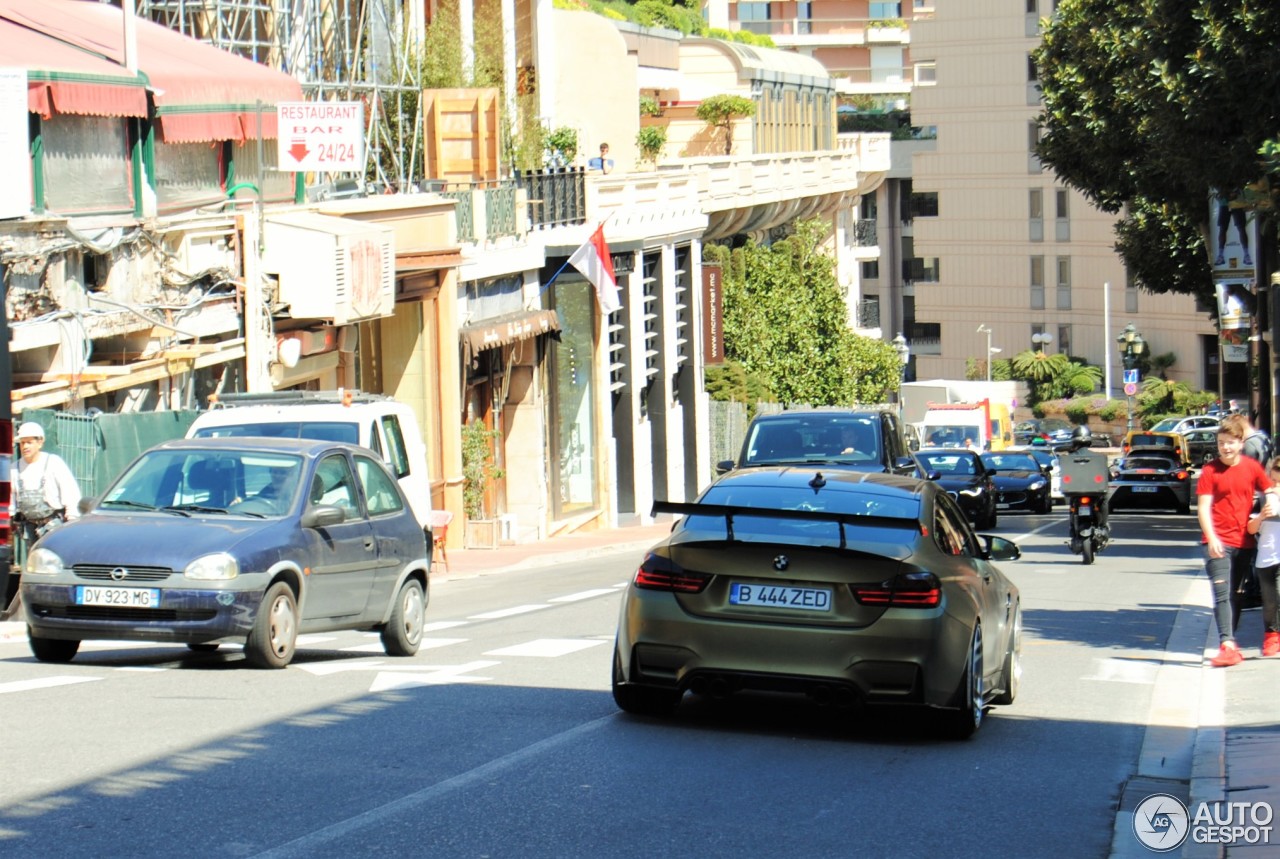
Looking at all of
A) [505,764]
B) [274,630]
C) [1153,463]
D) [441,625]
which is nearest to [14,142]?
[441,625]

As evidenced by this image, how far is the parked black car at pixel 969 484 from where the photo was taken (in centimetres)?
3472

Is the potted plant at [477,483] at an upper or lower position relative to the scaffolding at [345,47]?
lower

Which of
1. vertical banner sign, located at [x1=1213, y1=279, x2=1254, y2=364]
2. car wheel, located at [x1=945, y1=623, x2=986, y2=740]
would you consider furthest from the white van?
vertical banner sign, located at [x1=1213, y1=279, x2=1254, y2=364]

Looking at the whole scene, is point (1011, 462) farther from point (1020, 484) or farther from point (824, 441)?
point (824, 441)

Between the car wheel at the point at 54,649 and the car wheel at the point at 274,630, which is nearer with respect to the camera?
the car wheel at the point at 274,630

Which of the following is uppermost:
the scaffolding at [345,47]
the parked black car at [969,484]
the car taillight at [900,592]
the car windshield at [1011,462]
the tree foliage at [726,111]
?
the tree foliage at [726,111]

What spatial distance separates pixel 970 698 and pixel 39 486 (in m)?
9.57

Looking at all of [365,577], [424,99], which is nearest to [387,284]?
[424,99]

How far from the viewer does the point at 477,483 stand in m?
33.5

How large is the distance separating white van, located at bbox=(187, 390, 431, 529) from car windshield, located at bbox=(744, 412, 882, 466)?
4.61 meters

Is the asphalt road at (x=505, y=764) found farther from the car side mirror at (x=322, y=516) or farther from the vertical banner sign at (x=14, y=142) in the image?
the vertical banner sign at (x=14, y=142)

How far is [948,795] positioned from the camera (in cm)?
902

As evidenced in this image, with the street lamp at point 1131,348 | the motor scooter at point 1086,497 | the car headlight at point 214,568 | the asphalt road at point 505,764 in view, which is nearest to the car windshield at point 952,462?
the motor scooter at point 1086,497

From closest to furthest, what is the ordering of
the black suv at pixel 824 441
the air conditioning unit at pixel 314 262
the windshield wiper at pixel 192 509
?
the windshield wiper at pixel 192 509 < the black suv at pixel 824 441 < the air conditioning unit at pixel 314 262
